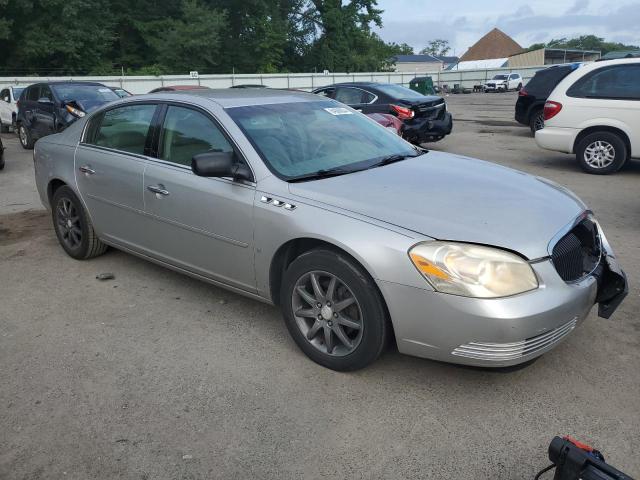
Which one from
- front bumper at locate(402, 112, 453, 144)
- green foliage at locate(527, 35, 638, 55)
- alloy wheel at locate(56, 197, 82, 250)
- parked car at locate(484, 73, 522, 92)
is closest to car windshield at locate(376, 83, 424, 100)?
front bumper at locate(402, 112, 453, 144)

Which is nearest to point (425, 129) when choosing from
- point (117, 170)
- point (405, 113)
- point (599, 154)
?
point (405, 113)

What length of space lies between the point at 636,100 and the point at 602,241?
6.18 meters

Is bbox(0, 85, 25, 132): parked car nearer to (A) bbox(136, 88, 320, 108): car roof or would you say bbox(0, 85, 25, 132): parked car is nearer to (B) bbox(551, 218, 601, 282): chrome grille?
(A) bbox(136, 88, 320, 108): car roof

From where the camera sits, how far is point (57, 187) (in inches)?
211

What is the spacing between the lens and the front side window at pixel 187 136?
386 centimetres

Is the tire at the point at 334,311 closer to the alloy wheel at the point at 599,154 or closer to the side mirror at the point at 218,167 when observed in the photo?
the side mirror at the point at 218,167

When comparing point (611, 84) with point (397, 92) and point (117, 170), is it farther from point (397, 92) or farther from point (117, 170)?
point (117, 170)

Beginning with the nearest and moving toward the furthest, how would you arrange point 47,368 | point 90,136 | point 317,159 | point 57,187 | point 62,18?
point 47,368 < point 317,159 < point 90,136 < point 57,187 < point 62,18

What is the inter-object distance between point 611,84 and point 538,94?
465cm

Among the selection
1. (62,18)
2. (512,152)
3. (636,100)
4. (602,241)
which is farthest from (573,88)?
(62,18)

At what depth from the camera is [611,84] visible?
8680mm

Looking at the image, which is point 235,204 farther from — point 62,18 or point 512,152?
point 62,18

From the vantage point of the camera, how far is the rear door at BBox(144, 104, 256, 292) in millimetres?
3617

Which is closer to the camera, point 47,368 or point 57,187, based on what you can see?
point 47,368
